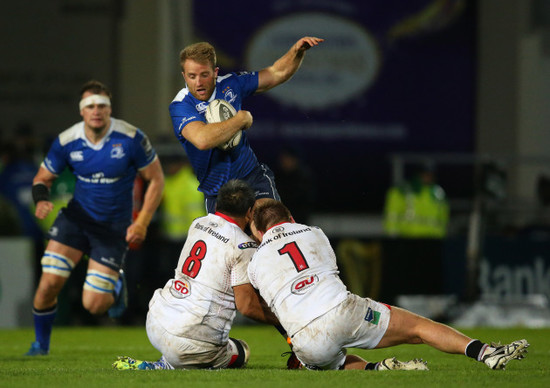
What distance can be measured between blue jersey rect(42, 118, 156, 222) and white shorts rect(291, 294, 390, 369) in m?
3.50

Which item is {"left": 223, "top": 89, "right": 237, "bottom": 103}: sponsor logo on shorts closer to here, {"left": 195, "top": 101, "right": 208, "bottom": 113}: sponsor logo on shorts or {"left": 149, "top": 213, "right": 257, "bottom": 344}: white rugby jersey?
{"left": 195, "top": 101, "right": 208, "bottom": 113}: sponsor logo on shorts

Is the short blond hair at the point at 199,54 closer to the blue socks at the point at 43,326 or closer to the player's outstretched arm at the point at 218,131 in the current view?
the player's outstretched arm at the point at 218,131

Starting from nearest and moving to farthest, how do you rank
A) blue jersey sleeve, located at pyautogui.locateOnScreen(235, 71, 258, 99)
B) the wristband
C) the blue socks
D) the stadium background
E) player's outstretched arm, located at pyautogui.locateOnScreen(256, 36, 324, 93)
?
blue jersey sleeve, located at pyautogui.locateOnScreen(235, 71, 258, 99) → player's outstretched arm, located at pyautogui.locateOnScreen(256, 36, 324, 93) → the wristband → the blue socks → the stadium background

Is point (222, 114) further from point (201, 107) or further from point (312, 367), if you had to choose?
point (312, 367)

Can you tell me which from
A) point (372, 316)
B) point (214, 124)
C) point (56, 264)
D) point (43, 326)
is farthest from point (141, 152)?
point (372, 316)

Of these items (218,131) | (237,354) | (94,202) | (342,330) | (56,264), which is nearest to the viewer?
(342,330)

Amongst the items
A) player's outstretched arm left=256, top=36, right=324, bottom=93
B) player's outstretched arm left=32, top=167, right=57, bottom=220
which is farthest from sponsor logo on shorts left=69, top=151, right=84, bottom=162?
player's outstretched arm left=256, top=36, right=324, bottom=93

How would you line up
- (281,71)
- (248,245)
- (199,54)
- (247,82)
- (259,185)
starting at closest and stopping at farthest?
(248,245) < (199,54) < (259,185) < (247,82) < (281,71)

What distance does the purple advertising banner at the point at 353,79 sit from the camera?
70.5ft

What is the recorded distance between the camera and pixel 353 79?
21906mm

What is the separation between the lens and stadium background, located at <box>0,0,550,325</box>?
2017 cm

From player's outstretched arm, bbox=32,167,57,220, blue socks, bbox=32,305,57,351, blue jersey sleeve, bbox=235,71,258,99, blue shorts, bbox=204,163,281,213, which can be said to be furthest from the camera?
blue socks, bbox=32,305,57,351

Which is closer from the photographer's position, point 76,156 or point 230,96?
point 230,96

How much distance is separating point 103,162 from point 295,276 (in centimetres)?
345
